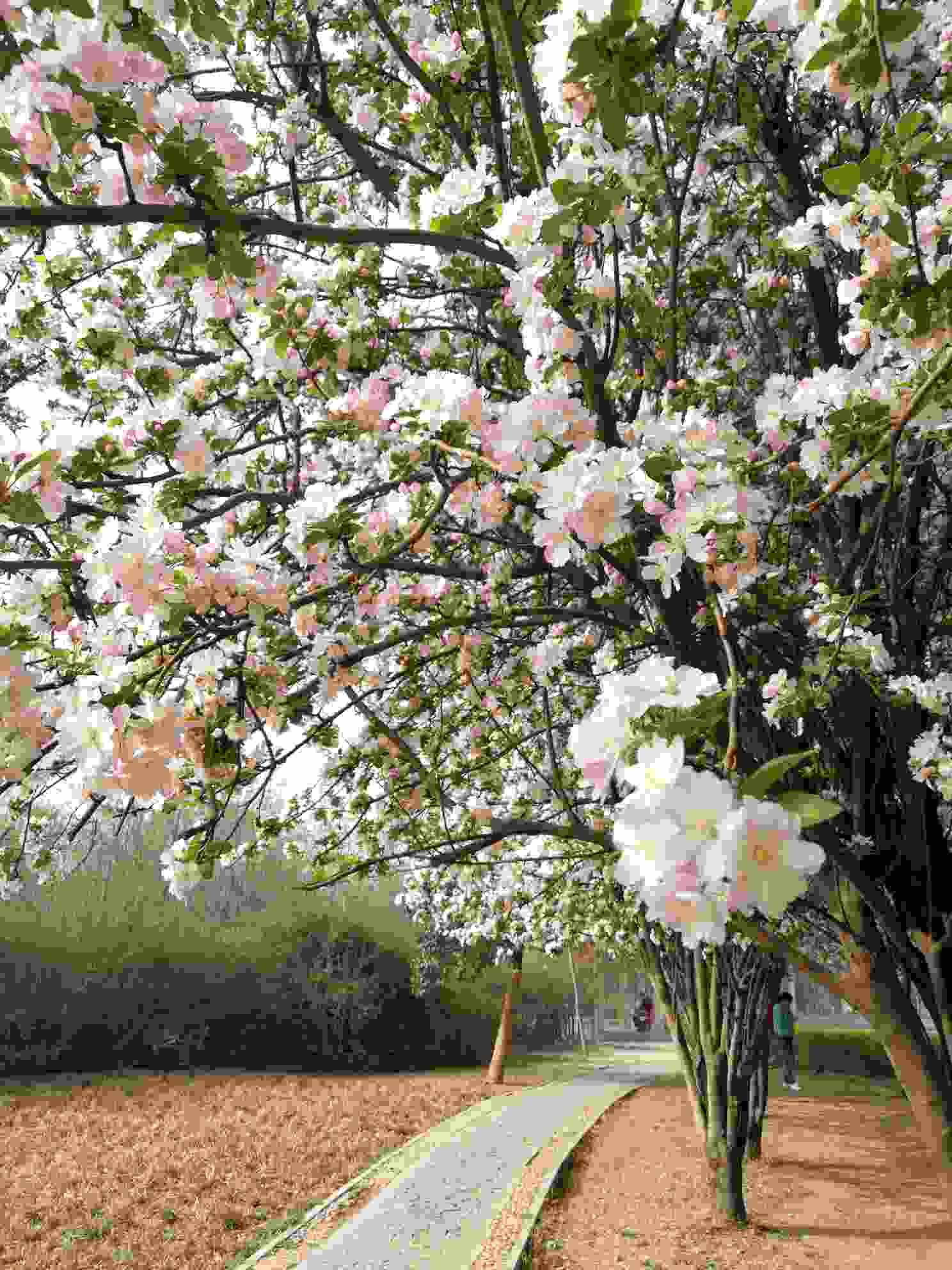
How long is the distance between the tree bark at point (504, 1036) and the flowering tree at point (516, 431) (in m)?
9.25

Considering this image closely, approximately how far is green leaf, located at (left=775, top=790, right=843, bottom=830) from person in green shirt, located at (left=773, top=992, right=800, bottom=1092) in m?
12.9

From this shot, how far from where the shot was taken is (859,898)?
3.12m

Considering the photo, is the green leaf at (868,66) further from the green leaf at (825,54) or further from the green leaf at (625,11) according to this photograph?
the green leaf at (625,11)

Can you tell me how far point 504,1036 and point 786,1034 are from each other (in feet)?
14.9

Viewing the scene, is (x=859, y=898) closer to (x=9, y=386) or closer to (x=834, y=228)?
(x=834, y=228)

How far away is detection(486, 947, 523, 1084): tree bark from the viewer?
12.9 m

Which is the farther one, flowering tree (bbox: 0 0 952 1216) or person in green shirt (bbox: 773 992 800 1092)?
person in green shirt (bbox: 773 992 800 1092)

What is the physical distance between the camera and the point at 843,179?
4.45 feet

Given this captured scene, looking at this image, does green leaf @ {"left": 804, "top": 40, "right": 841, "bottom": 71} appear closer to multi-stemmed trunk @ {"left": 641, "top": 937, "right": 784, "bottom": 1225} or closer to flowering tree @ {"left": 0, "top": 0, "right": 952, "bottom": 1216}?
flowering tree @ {"left": 0, "top": 0, "right": 952, "bottom": 1216}

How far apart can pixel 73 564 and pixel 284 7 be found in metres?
2.98

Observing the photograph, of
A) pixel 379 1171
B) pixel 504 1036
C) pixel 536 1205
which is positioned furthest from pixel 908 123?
pixel 504 1036

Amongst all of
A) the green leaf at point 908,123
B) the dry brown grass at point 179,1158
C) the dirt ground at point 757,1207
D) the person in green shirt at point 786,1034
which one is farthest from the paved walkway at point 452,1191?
the green leaf at point 908,123

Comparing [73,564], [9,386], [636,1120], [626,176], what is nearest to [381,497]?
[73,564]

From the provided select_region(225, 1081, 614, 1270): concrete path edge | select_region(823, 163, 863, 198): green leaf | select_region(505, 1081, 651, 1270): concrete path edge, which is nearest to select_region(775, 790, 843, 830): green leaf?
select_region(823, 163, 863, 198): green leaf
